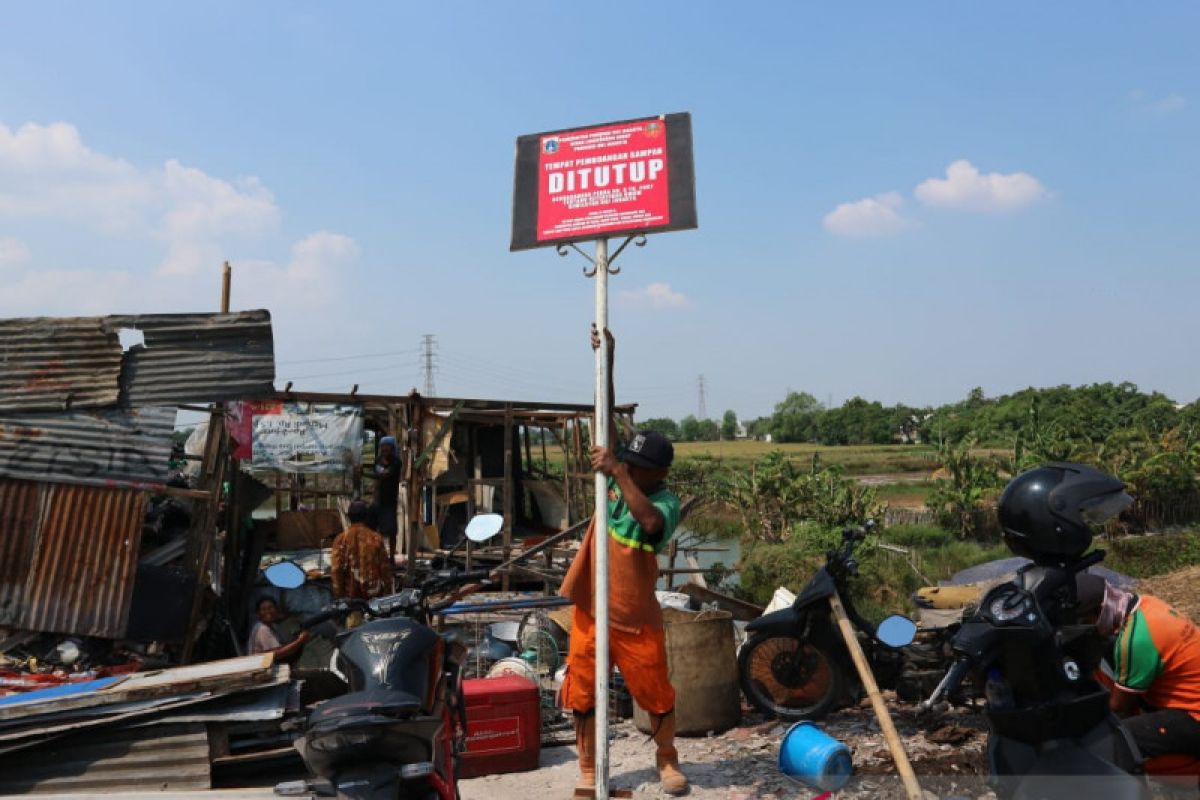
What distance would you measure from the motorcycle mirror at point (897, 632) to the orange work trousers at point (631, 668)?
1.99 metres

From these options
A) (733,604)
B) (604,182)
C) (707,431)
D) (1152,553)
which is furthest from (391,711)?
(707,431)

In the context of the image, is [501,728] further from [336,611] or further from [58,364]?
[58,364]

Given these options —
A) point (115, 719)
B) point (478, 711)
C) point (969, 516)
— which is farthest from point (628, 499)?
point (969, 516)

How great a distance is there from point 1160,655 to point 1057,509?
0.75 m

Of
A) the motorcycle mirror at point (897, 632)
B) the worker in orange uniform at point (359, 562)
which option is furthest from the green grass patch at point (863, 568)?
the worker in orange uniform at point (359, 562)

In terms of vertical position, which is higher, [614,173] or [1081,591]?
[614,173]

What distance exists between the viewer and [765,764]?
17.3 ft

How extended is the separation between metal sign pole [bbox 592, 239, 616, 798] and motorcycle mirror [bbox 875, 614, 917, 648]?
2.47 meters

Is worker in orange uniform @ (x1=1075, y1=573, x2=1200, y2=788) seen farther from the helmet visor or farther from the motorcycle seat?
the motorcycle seat

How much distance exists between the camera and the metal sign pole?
437 centimetres

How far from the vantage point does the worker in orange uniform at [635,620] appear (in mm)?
4695

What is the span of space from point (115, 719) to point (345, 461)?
809 centimetres

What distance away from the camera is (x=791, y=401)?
355 ft

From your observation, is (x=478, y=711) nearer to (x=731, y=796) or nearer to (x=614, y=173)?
(x=731, y=796)
